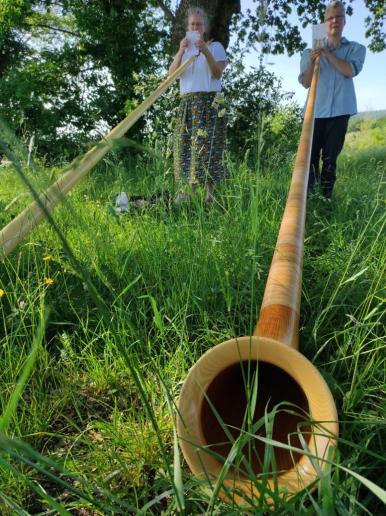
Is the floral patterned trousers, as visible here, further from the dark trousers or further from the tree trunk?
the tree trunk

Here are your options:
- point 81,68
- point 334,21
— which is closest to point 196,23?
point 334,21

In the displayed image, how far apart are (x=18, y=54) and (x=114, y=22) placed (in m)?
3.09

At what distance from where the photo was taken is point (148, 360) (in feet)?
3.14

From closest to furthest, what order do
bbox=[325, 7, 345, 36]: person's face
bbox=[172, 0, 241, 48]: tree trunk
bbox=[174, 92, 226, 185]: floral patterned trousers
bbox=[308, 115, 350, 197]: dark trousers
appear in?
1. bbox=[325, 7, 345, 36]: person's face
2. bbox=[308, 115, 350, 197]: dark trousers
3. bbox=[174, 92, 226, 185]: floral patterned trousers
4. bbox=[172, 0, 241, 48]: tree trunk

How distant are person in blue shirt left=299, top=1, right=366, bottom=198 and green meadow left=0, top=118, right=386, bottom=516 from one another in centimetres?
178

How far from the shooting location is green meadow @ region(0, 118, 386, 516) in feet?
2.95

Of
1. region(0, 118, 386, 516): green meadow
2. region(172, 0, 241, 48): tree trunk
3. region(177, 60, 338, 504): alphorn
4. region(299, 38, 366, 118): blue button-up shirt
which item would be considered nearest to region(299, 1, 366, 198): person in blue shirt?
region(299, 38, 366, 118): blue button-up shirt

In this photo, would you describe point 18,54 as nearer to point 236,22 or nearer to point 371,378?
point 236,22

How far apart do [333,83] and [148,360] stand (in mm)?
3917

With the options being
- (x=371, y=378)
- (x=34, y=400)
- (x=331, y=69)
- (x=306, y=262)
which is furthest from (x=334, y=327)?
(x=331, y=69)

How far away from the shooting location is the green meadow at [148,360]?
0.90 meters

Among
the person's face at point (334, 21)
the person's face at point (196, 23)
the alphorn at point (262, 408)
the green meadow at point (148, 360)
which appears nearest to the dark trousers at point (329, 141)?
the person's face at point (334, 21)

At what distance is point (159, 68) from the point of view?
8906 mm

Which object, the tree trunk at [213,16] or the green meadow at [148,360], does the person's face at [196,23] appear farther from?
the tree trunk at [213,16]
